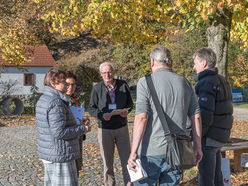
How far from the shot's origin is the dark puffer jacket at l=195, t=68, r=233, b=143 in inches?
149

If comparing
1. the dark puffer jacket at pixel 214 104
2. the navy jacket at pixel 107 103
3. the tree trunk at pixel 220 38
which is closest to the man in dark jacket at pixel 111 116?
the navy jacket at pixel 107 103

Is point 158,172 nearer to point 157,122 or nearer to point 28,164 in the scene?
point 157,122

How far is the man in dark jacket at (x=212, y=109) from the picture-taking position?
12.5ft

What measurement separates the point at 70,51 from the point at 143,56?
24369 mm

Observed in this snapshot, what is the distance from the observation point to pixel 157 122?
313cm

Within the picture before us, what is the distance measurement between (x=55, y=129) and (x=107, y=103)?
167cm

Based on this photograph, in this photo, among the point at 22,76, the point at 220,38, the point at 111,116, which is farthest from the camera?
the point at 22,76

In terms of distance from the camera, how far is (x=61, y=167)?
3.40 m

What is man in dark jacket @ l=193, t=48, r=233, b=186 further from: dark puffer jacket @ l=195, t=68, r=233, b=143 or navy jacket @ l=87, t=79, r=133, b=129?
navy jacket @ l=87, t=79, r=133, b=129

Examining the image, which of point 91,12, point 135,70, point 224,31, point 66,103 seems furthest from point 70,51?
point 66,103

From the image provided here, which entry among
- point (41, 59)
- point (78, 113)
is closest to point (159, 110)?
point (78, 113)

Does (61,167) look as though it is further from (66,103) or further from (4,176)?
(4,176)

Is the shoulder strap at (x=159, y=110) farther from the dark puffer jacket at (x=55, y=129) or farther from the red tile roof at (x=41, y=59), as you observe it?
the red tile roof at (x=41, y=59)

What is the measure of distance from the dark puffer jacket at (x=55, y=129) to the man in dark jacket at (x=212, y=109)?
4.75 feet
